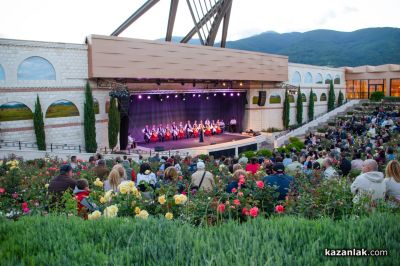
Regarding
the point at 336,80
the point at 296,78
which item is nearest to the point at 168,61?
the point at 296,78

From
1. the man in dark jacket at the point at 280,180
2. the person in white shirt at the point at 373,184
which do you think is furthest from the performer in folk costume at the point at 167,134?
the person in white shirt at the point at 373,184

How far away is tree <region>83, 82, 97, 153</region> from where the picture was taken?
2336 centimetres

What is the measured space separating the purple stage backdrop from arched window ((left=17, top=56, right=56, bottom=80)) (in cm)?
877

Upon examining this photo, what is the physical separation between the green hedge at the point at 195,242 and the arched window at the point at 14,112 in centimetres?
1958

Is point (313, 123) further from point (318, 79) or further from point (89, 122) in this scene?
point (89, 122)

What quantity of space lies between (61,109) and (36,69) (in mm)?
2806

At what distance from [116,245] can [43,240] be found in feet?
1.99

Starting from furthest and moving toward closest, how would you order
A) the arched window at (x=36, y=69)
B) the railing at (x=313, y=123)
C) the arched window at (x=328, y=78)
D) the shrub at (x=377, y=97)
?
the arched window at (x=328, y=78), the shrub at (x=377, y=97), the railing at (x=313, y=123), the arched window at (x=36, y=69)

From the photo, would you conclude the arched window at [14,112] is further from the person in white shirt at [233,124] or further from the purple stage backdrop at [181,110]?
the person in white shirt at [233,124]

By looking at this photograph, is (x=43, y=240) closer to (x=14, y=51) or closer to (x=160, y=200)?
(x=160, y=200)

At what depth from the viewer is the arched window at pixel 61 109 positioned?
22.3 meters

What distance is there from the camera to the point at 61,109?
22.7 meters

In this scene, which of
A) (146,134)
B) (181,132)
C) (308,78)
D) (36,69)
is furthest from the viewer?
(308,78)

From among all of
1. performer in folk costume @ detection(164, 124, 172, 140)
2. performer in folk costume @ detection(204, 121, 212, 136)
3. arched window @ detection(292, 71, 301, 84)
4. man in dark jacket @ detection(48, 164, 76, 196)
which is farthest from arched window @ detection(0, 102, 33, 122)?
arched window @ detection(292, 71, 301, 84)
